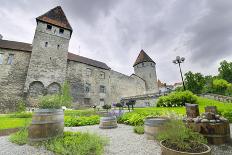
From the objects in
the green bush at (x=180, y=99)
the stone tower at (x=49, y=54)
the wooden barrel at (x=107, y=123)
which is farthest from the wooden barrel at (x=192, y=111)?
the stone tower at (x=49, y=54)

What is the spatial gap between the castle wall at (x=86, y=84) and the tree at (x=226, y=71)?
125 ft

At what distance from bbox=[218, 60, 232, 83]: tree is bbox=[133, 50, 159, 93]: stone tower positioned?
23933mm

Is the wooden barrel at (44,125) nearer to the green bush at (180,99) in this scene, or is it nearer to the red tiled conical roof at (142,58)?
the green bush at (180,99)

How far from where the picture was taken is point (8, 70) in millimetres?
19375

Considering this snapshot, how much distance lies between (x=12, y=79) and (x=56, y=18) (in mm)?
12080

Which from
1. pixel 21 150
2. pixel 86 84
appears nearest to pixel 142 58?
pixel 86 84

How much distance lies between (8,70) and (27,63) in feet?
8.32

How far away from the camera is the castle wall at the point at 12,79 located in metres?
18.1

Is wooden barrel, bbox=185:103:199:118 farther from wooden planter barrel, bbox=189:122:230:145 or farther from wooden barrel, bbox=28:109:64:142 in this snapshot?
wooden barrel, bbox=28:109:64:142

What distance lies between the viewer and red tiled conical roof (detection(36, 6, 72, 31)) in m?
22.2

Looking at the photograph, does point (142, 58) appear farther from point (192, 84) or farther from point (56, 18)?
point (56, 18)

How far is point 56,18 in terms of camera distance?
23656mm

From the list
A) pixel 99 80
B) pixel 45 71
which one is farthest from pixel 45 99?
pixel 99 80

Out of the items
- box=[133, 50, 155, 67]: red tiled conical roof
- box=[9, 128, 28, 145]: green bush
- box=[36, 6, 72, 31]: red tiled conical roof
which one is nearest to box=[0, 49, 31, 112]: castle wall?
box=[36, 6, 72, 31]: red tiled conical roof
